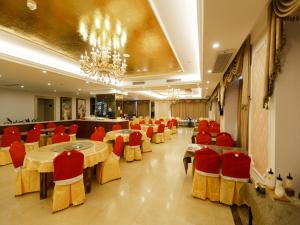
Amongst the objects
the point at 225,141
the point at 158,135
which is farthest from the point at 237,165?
the point at 158,135

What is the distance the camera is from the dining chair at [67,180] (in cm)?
254

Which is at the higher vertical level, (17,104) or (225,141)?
(17,104)

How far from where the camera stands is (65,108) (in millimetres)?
12258

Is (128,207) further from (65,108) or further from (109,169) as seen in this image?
(65,108)

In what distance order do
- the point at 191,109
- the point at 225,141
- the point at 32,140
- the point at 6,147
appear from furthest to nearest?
the point at 191,109, the point at 32,140, the point at 6,147, the point at 225,141

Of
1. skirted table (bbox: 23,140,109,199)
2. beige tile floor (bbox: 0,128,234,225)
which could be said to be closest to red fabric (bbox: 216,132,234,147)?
beige tile floor (bbox: 0,128,234,225)

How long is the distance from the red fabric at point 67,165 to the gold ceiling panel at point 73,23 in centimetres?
267

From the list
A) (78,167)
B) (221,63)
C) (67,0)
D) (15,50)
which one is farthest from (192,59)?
(15,50)

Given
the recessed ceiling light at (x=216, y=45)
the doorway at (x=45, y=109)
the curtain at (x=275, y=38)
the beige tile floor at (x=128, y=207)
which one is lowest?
Result: the beige tile floor at (x=128, y=207)

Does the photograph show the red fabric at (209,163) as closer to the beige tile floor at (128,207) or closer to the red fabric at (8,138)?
the beige tile floor at (128,207)

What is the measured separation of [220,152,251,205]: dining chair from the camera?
8.61ft

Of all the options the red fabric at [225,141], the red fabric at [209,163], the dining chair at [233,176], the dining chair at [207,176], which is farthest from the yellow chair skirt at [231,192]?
the red fabric at [225,141]

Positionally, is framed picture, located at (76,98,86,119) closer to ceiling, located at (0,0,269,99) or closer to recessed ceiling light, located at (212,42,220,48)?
ceiling, located at (0,0,269,99)

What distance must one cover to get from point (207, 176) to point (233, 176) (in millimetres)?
445
